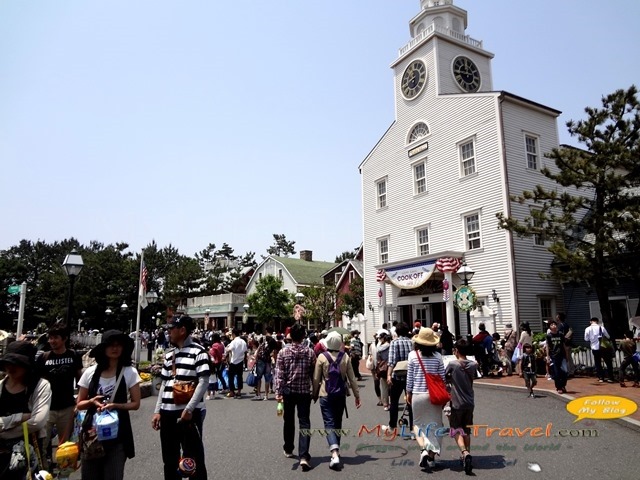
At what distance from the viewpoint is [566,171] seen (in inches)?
630

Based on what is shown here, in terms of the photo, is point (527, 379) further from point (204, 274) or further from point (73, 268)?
point (204, 274)

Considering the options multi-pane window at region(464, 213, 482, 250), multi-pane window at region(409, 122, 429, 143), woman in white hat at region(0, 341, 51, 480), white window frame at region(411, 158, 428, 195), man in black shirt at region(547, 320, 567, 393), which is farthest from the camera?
multi-pane window at region(409, 122, 429, 143)

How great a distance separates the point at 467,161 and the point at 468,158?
165 millimetres

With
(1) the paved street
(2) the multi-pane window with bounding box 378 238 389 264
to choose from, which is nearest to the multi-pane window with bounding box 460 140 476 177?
(2) the multi-pane window with bounding box 378 238 389 264

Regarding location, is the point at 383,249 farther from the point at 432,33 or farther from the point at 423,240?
the point at 432,33

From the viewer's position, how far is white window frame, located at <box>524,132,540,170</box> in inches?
844

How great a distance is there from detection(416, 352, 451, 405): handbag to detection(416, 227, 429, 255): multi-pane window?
58.9 feet

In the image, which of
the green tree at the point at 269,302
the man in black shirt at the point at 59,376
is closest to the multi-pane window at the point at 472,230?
the man in black shirt at the point at 59,376

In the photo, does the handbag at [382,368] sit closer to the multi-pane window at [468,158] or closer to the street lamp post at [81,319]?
the multi-pane window at [468,158]

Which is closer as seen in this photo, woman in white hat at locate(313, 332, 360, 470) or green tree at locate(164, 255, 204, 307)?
woman in white hat at locate(313, 332, 360, 470)

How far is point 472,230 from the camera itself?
21578mm

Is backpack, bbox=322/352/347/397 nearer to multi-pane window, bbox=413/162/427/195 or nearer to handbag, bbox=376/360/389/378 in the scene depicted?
handbag, bbox=376/360/389/378

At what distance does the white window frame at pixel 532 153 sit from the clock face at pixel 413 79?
253 inches

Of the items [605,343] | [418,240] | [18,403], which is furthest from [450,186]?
[18,403]
